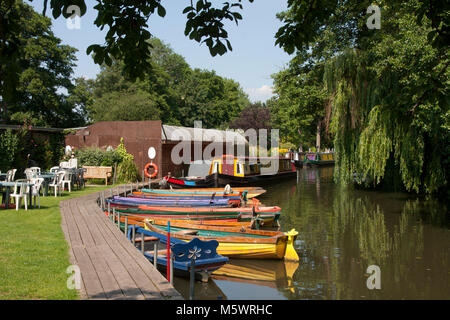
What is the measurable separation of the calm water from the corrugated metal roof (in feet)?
32.4

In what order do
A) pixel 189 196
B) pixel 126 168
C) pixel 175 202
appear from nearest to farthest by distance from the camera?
pixel 175 202
pixel 189 196
pixel 126 168

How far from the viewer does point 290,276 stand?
8695 millimetres

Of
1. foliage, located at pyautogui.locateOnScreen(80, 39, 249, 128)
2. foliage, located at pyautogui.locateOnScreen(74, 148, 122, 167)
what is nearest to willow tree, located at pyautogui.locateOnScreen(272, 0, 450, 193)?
foliage, located at pyautogui.locateOnScreen(74, 148, 122, 167)

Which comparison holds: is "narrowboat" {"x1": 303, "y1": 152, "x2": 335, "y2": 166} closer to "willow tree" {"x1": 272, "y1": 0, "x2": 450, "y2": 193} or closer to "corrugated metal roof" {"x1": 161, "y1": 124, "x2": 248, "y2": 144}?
"corrugated metal roof" {"x1": 161, "y1": 124, "x2": 248, "y2": 144}

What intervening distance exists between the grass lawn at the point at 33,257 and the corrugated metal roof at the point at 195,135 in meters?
13.9

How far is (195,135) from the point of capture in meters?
29.1

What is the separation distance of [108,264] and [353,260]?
5873mm

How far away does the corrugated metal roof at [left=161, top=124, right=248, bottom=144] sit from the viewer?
24.9 meters

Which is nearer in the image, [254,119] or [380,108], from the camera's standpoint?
[380,108]

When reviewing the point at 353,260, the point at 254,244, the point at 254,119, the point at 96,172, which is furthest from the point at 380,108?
the point at 254,119

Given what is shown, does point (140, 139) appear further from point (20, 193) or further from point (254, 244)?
point (254, 244)

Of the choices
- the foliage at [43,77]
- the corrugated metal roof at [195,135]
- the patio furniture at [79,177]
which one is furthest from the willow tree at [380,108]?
the foliage at [43,77]

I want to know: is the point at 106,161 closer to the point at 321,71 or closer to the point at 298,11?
the point at 321,71

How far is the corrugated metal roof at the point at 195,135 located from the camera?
81.8 ft
